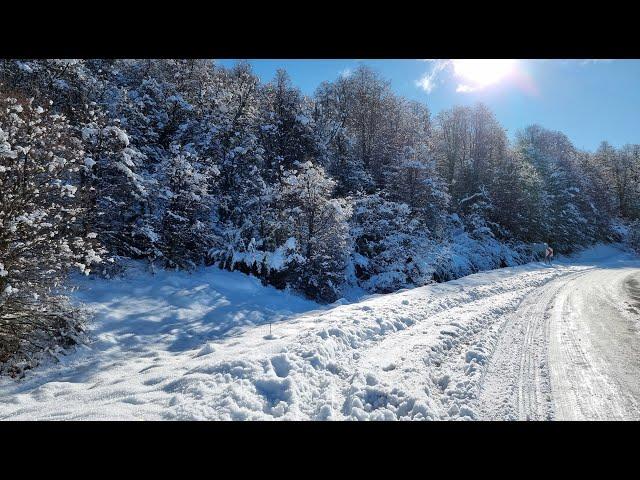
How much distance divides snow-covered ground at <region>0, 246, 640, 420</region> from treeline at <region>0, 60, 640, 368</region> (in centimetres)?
207

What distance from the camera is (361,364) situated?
204 inches

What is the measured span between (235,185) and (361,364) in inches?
574

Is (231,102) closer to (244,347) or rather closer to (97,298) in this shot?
(97,298)

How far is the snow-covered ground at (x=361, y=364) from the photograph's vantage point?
12.6ft

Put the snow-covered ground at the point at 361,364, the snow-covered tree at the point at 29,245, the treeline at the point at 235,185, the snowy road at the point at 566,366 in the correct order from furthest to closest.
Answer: the treeline at the point at 235,185
the snow-covered tree at the point at 29,245
the snow-covered ground at the point at 361,364
the snowy road at the point at 566,366

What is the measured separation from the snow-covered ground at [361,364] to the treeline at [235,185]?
6.78 ft

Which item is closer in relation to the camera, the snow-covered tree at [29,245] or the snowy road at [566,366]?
the snowy road at [566,366]

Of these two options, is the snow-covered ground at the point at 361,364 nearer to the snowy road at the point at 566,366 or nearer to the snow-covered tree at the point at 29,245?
the snowy road at the point at 566,366

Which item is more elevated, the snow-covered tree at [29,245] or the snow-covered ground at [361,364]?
the snow-covered tree at [29,245]

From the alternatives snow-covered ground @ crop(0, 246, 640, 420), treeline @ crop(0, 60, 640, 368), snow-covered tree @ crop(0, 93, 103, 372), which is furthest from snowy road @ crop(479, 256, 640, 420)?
treeline @ crop(0, 60, 640, 368)

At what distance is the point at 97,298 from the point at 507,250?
90.8 feet

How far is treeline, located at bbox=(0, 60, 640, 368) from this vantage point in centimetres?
686

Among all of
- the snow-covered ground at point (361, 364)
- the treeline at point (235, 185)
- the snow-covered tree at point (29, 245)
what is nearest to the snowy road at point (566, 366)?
the snow-covered ground at point (361, 364)

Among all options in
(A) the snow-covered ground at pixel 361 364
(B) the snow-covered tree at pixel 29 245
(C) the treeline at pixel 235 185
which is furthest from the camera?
(C) the treeline at pixel 235 185
